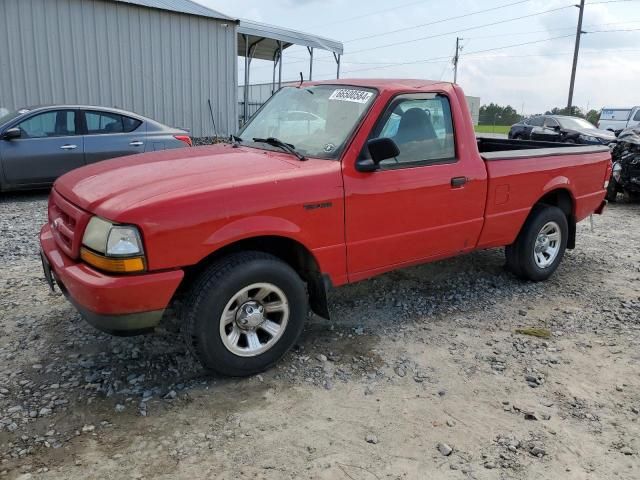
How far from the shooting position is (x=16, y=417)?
9.44 ft

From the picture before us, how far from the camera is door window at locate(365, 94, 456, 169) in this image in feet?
12.7

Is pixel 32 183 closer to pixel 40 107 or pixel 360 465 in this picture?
pixel 40 107

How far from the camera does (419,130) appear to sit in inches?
160

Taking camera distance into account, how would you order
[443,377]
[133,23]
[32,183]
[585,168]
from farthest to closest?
1. [133,23]
2. [32,183]
3. [585,168]
4. [443,377]

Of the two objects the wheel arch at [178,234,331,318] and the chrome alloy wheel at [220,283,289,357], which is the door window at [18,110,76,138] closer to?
the wheel arch at [178,234,331,318]

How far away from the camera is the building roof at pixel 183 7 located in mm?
13297

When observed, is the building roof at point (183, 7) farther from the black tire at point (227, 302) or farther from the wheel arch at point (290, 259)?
the black tire at point (227, 302)

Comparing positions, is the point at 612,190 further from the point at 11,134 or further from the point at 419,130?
the point at 11,134

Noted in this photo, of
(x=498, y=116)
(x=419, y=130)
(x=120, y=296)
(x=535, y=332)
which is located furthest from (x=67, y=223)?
(x=498, y=116)

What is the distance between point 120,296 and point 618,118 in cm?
2413

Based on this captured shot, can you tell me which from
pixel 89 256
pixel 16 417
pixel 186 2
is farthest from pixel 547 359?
pixel 186 2

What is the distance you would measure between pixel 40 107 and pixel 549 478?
27.9 ft

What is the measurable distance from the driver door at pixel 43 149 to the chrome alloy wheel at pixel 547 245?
6.82 meters

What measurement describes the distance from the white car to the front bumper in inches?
871
